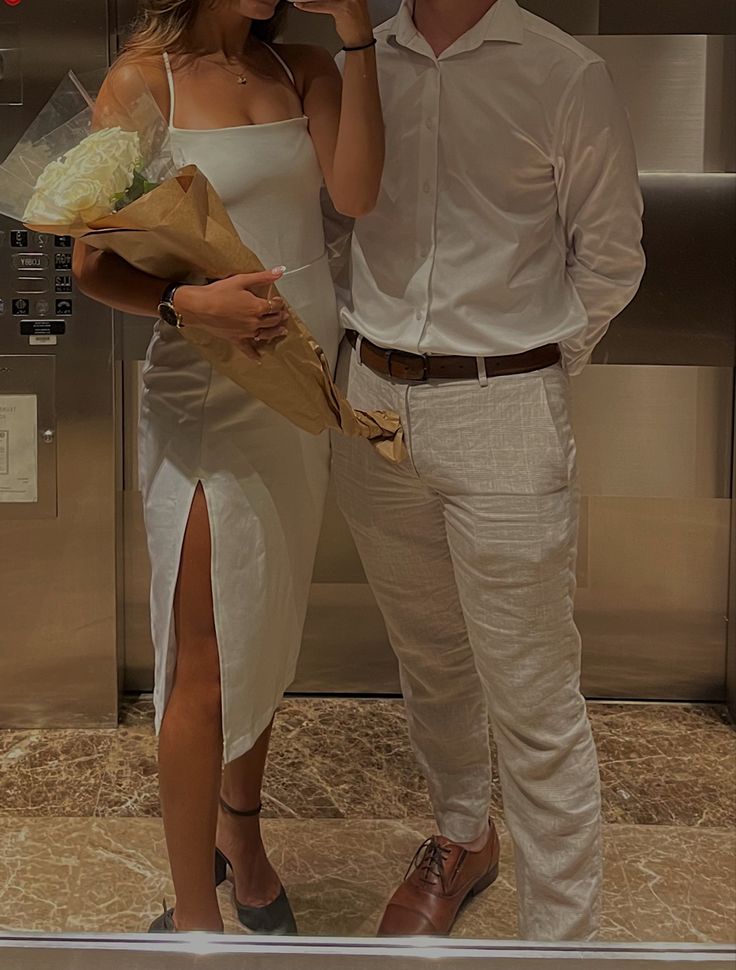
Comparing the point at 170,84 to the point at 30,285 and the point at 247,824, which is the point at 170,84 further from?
the point at 247,824

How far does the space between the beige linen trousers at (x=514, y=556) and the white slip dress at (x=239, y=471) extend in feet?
0.50

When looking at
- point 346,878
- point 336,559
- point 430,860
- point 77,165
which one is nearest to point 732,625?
point 336,559

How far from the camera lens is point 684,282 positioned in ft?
8.57

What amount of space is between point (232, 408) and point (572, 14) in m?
0.93

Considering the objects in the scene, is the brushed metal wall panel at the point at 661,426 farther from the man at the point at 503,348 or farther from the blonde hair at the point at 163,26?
the blonde hair at the point at 163,26

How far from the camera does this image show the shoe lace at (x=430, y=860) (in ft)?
6.33

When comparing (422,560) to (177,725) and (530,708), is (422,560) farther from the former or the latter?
(177,725)

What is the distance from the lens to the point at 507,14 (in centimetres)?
156

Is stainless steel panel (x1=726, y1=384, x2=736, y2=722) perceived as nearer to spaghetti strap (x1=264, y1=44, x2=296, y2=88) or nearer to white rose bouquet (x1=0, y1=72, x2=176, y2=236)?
spaghetti strap (x1=264, y1=44, x2=296, y2=88)

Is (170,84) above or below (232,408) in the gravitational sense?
above

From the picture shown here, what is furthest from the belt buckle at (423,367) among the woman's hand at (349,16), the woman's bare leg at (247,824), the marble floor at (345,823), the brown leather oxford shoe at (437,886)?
the brown leather oxford shoe at (437,886)

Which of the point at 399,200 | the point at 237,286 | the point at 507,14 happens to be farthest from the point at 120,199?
the point at 507,14

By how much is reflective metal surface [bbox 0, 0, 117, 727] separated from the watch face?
26.3 inches

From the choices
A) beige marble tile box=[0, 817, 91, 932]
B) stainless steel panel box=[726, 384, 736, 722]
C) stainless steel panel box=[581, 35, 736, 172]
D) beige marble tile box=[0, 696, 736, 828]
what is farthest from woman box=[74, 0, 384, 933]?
stainless steel panel box=[726, 384, 736, 722]
